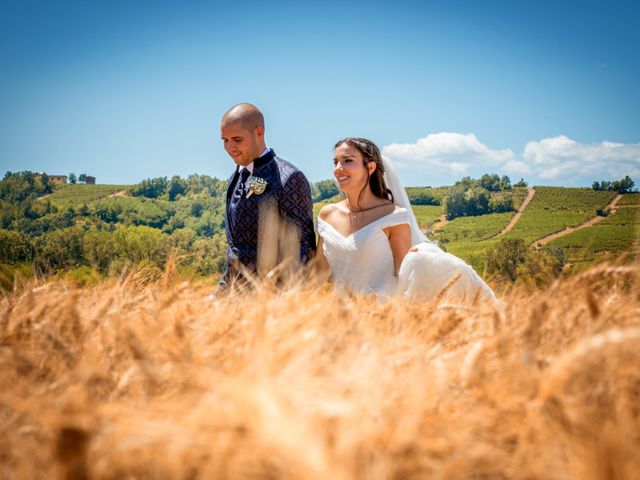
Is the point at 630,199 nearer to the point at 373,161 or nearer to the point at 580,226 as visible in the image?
the point at 580,226

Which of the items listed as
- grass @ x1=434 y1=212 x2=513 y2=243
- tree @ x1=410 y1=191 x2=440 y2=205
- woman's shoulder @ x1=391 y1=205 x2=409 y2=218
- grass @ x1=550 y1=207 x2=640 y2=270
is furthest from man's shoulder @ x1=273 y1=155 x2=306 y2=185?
tree @ x1=410 y1=191 x2=440 y2=205

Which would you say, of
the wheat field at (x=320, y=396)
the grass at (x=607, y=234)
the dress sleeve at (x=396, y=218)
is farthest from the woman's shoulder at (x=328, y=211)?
the grass at (x=607, y=234)

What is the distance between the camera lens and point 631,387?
1.08 m

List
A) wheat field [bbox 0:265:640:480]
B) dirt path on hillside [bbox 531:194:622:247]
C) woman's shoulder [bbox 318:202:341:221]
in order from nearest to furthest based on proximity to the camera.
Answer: wheat field [bbox 0:265:640:480]
woman's shoulder [bbox 318:202:341:221]
dirt path on hillside [bbox 531:194:622:247]

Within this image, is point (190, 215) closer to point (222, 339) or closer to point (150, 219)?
point (150, 219)

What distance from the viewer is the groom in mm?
4887

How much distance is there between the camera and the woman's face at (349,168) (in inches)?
223

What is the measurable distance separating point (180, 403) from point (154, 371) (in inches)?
6.4

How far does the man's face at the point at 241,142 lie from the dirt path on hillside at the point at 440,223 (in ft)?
474

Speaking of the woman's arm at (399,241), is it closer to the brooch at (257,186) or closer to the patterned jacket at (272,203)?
the patterned jacket at (272,203)

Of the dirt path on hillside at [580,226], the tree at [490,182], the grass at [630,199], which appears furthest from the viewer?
the tree at [490,182]

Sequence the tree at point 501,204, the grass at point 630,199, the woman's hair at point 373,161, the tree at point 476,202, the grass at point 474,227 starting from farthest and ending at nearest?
the tree at point 476,202, the tree at point 501,204, the grass at point 630,199, the grass at point 474,227, the woman's hair at point 373,161

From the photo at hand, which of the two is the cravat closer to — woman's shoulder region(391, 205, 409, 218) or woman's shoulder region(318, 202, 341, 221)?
woman's shoulder region(318, 202, 341, 221)

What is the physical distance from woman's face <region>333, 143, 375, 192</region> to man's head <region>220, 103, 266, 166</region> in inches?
41.9
